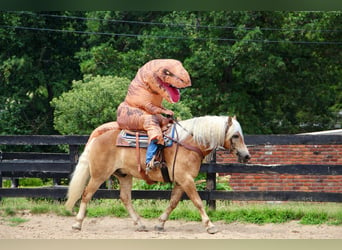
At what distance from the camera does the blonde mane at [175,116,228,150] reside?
29.9 ft

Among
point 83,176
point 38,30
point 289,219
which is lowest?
point 289,219

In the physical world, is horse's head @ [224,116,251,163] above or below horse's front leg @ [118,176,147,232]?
above

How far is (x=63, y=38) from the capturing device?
1098 inches

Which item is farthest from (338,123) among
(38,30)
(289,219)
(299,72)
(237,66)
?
(289,219)

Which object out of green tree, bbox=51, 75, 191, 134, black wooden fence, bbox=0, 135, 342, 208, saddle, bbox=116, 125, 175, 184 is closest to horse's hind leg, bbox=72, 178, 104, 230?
saddle, bbox=116, 125, 175, 184

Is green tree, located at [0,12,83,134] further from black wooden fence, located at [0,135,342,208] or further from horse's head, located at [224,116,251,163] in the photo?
horse's head, located at [224,116,251,163]

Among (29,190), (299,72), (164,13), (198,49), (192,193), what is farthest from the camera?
(164,13)

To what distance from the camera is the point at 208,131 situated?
917cm

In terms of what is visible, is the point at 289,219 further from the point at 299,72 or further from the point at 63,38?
the point at 63,38

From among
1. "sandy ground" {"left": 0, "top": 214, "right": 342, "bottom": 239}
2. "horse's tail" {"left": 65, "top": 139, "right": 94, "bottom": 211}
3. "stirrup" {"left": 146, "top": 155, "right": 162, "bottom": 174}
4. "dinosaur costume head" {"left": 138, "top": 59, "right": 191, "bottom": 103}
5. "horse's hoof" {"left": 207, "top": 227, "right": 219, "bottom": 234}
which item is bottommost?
"sandy ground" {"left": 0, "top": 214, "right": 342, "bottom": 239}

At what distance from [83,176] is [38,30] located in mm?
18261

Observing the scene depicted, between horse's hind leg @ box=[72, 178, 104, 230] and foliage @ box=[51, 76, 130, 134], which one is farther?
foliage @ box=[51, 76, 130, 134]

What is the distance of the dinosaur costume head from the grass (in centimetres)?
214

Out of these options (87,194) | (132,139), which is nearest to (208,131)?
(132,139)
